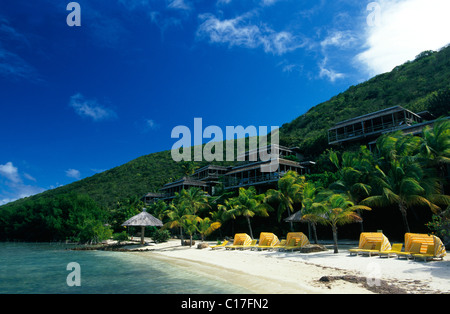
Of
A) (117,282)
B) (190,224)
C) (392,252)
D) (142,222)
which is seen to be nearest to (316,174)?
(190,224)

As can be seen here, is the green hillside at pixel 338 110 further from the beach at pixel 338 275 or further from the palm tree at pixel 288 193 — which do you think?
the beach at pixel 338 275

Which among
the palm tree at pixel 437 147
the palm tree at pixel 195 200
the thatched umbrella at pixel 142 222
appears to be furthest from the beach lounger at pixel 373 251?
the palm tree at pixel 195 200

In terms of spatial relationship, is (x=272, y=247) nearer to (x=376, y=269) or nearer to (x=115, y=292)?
(x=376, y=269)

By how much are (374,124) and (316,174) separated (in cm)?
1107

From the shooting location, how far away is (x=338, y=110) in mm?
58906

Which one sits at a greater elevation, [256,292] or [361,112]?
[361,112]

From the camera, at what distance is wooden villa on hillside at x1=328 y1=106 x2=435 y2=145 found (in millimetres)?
29875

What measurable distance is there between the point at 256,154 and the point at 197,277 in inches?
1249

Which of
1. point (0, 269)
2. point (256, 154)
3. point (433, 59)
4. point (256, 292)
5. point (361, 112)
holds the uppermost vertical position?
point (433, 59)

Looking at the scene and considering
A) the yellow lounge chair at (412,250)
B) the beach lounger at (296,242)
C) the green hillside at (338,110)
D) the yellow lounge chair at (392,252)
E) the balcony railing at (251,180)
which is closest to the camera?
the yellow lounge chair at (412,250)

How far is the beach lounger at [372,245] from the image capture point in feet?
40.4
